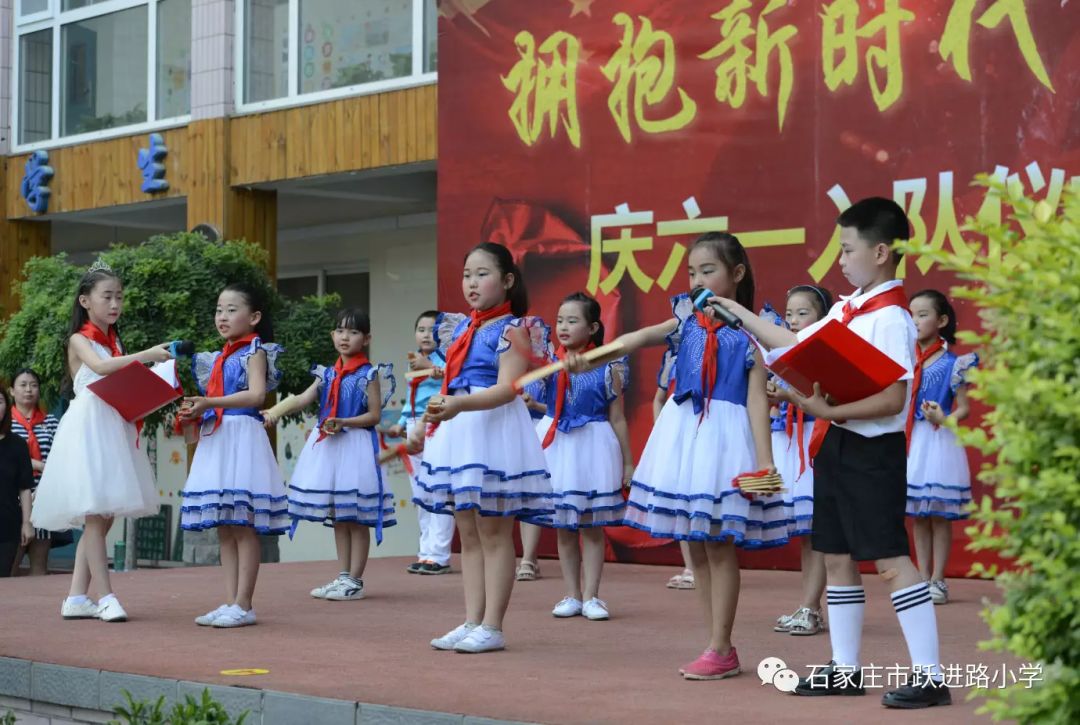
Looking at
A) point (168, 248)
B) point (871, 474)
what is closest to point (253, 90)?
point (168, 248)

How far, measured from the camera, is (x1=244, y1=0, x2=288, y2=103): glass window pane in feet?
45.6

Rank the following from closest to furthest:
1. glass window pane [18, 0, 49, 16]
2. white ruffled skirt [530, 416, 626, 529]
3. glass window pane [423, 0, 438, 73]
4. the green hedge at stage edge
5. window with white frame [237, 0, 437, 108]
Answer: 1. white ruffled skirt [530, 416, 626, 529]
2. the green hedge at stage edge
3. glass window pane [423, 0, 438, 73]
4. window with white frame [237, 0, 437, 108]
5. glass window pane [18, 0, 49, 16]

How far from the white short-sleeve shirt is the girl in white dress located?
363 cm

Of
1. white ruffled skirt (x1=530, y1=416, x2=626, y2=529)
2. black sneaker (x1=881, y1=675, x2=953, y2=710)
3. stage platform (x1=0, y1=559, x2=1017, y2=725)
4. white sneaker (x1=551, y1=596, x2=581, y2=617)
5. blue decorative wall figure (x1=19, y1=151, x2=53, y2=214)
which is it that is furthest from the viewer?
blue decorative wall figure (x1=19, y1=151, x2=53, y2=214)

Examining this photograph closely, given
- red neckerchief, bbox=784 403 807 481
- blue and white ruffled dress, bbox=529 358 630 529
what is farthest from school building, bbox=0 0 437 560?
red neckerchief, bbox=784 403 807 481

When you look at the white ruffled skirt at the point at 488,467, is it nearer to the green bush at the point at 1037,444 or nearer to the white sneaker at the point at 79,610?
the white sneaker at the point at 79,610

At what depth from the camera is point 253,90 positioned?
14016mm

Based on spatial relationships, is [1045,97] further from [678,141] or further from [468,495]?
[468,495]

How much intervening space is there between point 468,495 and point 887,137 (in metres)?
4.68

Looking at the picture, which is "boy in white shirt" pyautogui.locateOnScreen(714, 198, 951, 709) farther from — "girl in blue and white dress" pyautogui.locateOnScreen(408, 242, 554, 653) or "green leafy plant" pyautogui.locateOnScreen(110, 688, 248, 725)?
"green leafy plant" pyautogui.locateOnScreen(110, 688, 248, 725)

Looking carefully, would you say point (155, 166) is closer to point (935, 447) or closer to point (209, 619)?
point (209, 619)

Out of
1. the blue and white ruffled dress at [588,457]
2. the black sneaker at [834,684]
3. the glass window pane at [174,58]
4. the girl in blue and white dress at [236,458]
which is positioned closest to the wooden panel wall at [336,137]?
the glass window pane at [174,58]

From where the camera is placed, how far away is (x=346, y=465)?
8492 mm

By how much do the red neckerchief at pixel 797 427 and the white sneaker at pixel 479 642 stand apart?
2169mm
